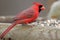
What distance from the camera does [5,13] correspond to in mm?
5961

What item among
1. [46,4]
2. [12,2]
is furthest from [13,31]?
[12,2]

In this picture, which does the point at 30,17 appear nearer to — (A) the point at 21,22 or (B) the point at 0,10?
(A) the point at 21,22

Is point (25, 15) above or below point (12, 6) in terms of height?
above

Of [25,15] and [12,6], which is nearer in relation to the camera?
[25,15]

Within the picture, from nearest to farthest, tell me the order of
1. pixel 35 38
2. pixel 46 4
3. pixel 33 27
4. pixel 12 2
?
pixel 35 38 < pixel 33 27 < pixel 46 4 < pixel 12 2

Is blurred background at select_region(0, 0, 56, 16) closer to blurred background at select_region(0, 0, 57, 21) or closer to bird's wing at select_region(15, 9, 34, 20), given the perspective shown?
blurred background at select_region(0, 0, 57, 21)

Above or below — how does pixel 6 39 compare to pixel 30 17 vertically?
below

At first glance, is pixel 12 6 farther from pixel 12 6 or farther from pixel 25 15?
pixel 25 15

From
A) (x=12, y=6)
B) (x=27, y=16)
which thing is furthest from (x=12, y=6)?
(x=27, y=16)

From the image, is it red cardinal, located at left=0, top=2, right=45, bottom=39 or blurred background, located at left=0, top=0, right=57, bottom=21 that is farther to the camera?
blurred background, located at left=0, top=0, right=57, bottom=21

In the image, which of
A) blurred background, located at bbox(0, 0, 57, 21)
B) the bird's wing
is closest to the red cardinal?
the bird's wing

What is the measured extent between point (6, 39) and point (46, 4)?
128 inches

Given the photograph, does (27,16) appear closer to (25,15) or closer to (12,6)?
(25,15)

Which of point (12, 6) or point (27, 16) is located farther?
point (12, 6)
